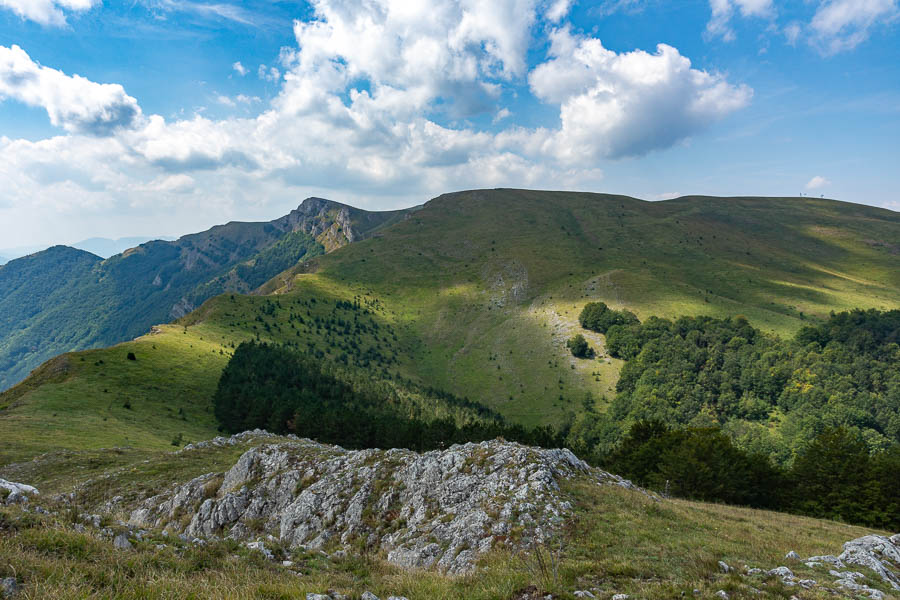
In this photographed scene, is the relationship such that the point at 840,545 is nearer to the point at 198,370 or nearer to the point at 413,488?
the point at 413,488

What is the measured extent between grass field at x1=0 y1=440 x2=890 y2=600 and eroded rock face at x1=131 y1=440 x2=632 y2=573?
186cm

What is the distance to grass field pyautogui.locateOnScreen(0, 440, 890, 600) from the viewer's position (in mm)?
8117

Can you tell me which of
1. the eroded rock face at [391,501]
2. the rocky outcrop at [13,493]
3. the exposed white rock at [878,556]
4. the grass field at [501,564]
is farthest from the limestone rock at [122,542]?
the exposed white rock at [878,556]

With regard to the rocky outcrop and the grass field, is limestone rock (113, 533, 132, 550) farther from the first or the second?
the rocky outcrop

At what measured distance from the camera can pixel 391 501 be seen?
22.3 m

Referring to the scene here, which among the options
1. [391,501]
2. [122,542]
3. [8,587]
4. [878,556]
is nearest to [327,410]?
[391,501]

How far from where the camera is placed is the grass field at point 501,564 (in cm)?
812

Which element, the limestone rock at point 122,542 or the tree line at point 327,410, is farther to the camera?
the tree line at point 327,410

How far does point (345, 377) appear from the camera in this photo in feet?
357

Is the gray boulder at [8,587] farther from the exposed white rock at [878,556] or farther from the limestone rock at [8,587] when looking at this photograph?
the exposed white rock at [878,556]

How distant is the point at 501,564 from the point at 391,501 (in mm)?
10485

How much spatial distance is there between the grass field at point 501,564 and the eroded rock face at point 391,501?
6.10ft

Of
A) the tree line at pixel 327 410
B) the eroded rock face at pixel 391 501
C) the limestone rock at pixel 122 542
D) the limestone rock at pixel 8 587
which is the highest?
the limestone rock at pixel 8 587

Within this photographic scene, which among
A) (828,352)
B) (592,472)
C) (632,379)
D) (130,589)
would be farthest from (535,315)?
(130,589)
